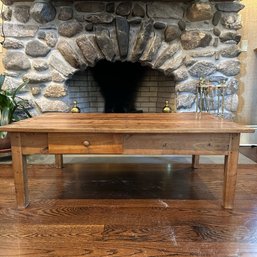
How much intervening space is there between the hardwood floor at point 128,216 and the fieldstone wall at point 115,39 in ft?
3.63

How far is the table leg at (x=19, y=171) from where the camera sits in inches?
53.2

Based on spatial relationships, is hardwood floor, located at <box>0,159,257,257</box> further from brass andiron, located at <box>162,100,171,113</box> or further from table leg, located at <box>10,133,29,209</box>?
brass andiron, located at <box>162,100,171,113</box>

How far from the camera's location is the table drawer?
4.41ft

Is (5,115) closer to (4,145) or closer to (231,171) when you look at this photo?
(4,145)

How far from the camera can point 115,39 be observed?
8.27 feet

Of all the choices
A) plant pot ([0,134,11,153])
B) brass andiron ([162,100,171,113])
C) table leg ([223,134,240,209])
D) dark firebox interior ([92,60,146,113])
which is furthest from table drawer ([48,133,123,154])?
dark firebox interior ([92,60,146,113])

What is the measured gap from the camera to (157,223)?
130cm

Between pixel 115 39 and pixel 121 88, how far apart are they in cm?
73

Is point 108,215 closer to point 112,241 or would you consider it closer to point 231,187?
point 112,241

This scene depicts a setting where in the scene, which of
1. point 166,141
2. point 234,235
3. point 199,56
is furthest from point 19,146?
point 199,56

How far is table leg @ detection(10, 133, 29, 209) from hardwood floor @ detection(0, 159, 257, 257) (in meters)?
0.06

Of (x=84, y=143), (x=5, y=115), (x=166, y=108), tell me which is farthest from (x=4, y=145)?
(x=166, y=108)

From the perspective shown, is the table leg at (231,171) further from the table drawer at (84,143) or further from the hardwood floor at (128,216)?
the table drawer at (84,143)

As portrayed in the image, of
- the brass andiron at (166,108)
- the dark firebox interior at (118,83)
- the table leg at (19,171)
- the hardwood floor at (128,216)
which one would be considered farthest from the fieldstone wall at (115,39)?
the table leg at (19,171)
